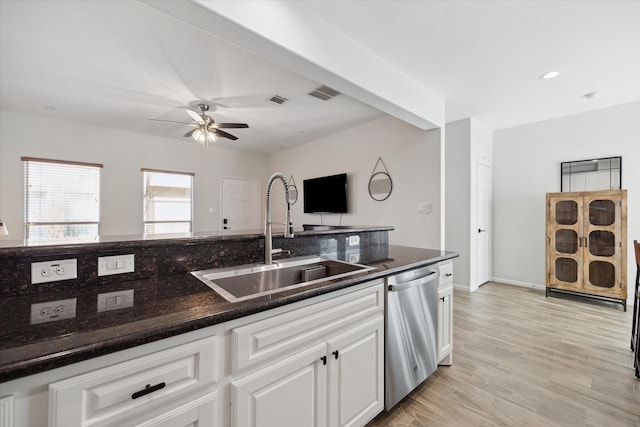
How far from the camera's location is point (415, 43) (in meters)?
2.24

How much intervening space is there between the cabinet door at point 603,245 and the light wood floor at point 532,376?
339mm

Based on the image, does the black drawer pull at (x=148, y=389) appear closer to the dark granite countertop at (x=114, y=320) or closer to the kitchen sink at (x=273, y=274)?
the dark granite countertop at (x=114, y=320)

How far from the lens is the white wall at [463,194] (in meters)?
3.95

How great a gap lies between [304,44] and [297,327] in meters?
1.78

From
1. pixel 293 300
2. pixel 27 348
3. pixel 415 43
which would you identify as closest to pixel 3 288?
pixel 27 348

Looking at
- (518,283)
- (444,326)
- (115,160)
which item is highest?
(115,160)

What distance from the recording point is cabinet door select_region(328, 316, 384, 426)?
125 centimetres

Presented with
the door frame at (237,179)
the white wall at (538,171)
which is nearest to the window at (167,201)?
the door frame at (237,179)

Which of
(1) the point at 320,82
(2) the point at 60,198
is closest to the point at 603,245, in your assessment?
(1) the point at 320,82

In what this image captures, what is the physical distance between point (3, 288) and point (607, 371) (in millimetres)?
3673

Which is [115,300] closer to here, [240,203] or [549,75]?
[549,75]

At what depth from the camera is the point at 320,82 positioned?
6.79 ft

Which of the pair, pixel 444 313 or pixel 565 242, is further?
pixel 565 242

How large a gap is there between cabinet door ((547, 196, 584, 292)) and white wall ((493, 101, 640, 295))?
39cm
